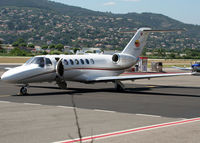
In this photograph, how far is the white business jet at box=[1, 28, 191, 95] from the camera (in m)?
21.4

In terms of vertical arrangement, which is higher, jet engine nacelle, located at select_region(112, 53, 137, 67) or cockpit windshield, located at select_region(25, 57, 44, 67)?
cockpit windshield, located at select_region(25, 57, 44, 67)

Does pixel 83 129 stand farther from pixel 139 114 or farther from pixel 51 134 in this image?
pixel 139 114

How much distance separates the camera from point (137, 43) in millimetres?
28469

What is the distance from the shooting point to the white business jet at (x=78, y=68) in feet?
70.2

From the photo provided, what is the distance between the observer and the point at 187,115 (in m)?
14.0

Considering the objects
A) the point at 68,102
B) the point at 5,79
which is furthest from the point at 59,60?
the point at 68,102

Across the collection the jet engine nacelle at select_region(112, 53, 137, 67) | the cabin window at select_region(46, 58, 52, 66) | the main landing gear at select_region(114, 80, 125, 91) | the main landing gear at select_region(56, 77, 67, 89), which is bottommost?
the main landing gear at select_region(114, 80, 125, 91)

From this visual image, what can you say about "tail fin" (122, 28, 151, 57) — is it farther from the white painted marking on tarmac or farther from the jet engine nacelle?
the white painted marking on tarmac

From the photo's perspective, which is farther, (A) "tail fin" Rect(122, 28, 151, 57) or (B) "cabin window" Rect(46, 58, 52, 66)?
(A) "tail fin" Rect(122, 28, 151, 57)

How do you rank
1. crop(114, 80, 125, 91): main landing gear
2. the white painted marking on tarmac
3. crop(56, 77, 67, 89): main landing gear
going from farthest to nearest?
crop(114, 80, 125, 91): main landing gear → crop(56, 77, 67, 89): main landing gear → the white painted marking on tarmac

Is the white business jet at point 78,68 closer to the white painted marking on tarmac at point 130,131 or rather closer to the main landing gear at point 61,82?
the main landing gear at point 61,82

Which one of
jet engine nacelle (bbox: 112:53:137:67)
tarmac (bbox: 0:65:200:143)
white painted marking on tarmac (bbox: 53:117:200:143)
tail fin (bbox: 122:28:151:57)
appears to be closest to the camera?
white painted marking on tarmac (bbox: 53:117:200:143)

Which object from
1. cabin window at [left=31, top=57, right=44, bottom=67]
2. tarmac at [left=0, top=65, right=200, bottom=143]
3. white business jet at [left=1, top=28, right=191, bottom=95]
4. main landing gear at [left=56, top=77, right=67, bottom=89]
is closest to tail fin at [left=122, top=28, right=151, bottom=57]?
white business jet at [left=1, top=28, right=191, bottom=95]

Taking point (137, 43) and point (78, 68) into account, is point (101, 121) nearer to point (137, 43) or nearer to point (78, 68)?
point (78, 68)
